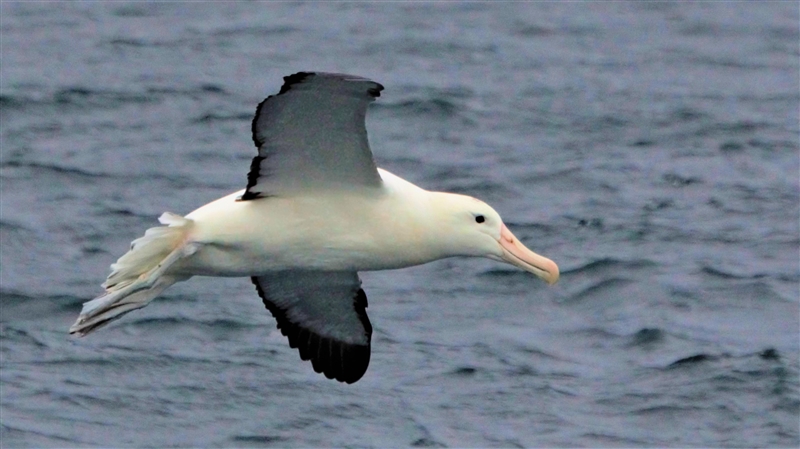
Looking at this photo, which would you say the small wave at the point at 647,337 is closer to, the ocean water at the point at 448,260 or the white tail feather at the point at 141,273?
the ocean water at the point at 448,260

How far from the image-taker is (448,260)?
46.6 feet

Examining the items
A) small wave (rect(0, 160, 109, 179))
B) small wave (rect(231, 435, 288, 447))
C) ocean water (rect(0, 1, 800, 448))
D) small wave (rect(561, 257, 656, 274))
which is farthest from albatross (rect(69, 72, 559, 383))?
small wave (rect(0, 160, 109, 179))

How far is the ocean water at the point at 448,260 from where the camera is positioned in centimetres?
1220

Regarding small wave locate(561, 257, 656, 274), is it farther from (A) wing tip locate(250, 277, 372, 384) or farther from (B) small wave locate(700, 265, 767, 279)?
(A) wing tip locate(250, 277, 372, 384)

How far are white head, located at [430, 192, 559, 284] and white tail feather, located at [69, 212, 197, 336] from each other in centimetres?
134

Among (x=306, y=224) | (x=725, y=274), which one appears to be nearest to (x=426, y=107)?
(x=725, y=274)

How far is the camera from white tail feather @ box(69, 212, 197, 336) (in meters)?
8.85

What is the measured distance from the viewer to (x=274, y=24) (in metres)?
22.4

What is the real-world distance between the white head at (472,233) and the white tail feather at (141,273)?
1335mm

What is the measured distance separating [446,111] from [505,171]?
211cm

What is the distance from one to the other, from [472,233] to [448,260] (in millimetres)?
5022

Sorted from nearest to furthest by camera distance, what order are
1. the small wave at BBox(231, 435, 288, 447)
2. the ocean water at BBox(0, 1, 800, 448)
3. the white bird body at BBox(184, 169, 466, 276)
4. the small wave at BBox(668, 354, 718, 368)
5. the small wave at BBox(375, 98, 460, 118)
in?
the white bird body at BBox(184, 169, 466, 276) < the small wave at BBox(231, 435, 288, 447) < the ocean water at BBox(0, 1, 800, 448) < the small wave at BBox(668, 354, 718, 368) < the small wave at BBox(375, 98, 460, 118)

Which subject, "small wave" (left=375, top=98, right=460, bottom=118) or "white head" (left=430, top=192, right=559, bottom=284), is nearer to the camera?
"white head" (left=430, top=192, right=559, bottom=284)

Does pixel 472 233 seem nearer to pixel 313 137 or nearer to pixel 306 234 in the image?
pixel 306 234
